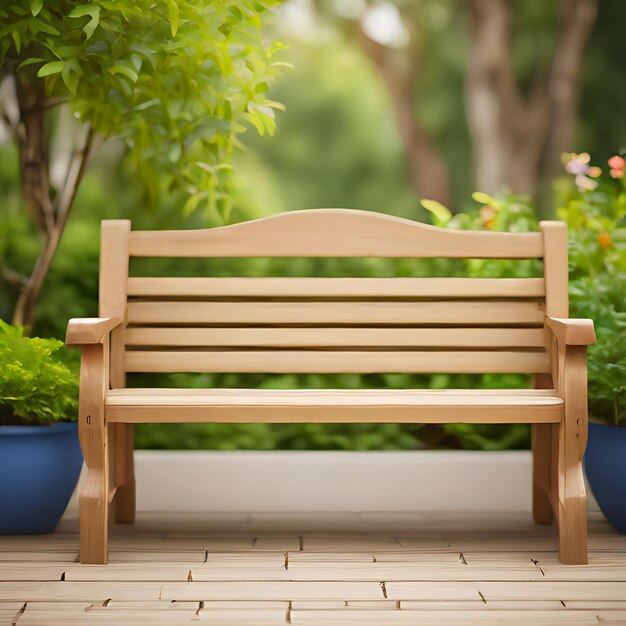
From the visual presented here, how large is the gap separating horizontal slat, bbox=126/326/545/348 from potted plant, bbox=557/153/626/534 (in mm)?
210

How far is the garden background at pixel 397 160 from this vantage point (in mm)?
3316

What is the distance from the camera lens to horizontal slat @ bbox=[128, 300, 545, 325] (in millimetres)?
2863

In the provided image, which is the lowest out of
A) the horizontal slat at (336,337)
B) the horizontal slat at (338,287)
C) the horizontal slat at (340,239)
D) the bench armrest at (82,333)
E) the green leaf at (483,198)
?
the horizontal slat at (336,337)

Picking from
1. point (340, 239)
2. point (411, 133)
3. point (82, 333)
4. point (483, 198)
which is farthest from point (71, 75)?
point (483, 198)

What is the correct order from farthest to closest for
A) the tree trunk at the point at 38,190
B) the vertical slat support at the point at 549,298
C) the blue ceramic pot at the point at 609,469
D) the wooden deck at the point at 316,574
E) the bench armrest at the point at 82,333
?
the tree trunk at the point at 38,190
the vertical slat support at the point at 549,298
the blue ceramic pot at the point at 609,469
the bench armrest at the point at 82,333
the wooden deck at the point at 316,574

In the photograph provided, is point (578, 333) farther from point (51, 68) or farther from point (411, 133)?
point (51, 68)

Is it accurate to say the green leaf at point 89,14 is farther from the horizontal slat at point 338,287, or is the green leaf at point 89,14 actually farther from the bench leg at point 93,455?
the bench leg at point 93,455

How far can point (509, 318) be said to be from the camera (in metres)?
2.88

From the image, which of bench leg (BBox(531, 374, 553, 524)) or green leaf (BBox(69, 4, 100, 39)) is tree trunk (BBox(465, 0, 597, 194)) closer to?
bench leg (BBox(531, 374, 553, 524))

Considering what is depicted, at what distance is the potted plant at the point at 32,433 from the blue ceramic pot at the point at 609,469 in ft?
5.13

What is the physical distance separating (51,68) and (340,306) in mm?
1105

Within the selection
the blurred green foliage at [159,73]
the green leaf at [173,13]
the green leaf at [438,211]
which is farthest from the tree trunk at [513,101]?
the green leaf at [173,13]

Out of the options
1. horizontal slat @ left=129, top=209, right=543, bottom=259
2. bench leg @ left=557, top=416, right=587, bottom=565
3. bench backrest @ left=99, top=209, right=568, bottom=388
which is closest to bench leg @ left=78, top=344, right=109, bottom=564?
bench backrest @ left=99, top=209, right=568, bottom=388

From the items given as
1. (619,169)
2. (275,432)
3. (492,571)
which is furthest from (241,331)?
(619,169)
